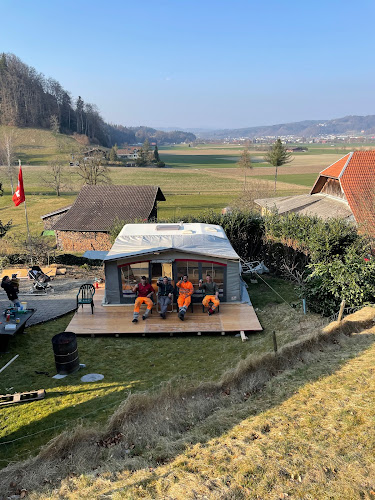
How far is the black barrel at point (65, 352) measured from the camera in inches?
322

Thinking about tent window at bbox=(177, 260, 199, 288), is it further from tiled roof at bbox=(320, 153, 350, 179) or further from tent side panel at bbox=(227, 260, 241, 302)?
tiled roof at bbox=(320, 153, 350, 179)

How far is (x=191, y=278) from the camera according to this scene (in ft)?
38.9

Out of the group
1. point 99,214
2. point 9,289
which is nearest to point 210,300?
point 9,289

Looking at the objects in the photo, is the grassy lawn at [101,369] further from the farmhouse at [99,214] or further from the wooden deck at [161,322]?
the farmhouse at [99,214]

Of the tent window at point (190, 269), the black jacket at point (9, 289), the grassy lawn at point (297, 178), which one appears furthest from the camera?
the grassy lawn at point (297, 178)

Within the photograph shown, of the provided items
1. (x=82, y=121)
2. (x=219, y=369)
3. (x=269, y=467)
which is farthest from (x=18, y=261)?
(x=82, y=121)

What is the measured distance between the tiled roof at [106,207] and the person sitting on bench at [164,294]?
12501 millimetres

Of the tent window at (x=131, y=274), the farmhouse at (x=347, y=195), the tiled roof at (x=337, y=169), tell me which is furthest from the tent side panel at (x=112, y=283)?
the tiled roof at (x=337, y=169)

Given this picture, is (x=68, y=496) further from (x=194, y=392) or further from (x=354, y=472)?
(x=354, y=472)

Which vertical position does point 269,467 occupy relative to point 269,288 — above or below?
above

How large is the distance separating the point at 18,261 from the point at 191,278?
11.1m

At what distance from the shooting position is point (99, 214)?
2467 centimetres

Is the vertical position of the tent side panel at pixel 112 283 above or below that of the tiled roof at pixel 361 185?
below

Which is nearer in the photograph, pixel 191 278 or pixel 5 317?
pixel 5 317
